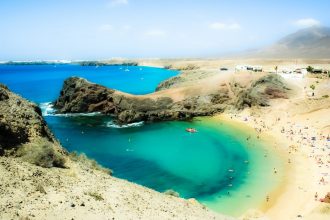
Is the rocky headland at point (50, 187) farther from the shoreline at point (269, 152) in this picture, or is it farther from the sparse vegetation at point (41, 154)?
the shoreline at point (269, 152)

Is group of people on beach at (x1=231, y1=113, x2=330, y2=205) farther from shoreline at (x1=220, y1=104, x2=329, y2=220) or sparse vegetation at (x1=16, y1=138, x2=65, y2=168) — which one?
sparse vegetation at (x1=16, y1=138, x2=65, y2=168)

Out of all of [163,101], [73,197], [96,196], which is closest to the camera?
[73,197]

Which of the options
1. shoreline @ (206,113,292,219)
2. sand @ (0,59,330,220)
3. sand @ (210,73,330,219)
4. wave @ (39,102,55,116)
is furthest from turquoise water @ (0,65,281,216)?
wave @ (39,102,55,116)

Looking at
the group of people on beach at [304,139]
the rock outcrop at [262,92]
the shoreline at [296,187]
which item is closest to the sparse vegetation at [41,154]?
the shoreline at [296,187]

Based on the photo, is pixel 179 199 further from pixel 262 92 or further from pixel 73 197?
pixel 262 92

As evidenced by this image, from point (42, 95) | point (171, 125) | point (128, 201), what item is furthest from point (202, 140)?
point (42, 95)

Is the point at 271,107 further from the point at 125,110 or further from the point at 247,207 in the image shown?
the point at 247,207

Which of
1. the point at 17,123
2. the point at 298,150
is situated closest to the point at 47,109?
the point at 298,150
